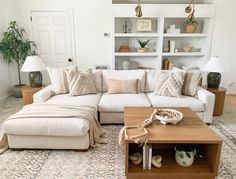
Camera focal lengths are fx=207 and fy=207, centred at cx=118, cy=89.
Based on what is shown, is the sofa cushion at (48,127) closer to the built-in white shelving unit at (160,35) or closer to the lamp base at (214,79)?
the lamp base at (214,79)

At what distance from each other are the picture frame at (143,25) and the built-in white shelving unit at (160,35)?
8 cm

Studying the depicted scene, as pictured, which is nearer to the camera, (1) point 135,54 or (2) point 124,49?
(1) point 135,54

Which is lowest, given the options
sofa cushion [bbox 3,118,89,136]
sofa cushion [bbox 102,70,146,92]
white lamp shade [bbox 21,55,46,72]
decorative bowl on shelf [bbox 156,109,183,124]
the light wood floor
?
the light wood floor

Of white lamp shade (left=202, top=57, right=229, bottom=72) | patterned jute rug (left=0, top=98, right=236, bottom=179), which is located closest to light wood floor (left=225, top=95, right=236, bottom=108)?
white lamp shade (left=202, top=57, right=229, bottom=72)

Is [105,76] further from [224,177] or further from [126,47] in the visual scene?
[224,177]

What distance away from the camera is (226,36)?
496cm

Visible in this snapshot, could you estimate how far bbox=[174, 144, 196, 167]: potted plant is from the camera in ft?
6.88

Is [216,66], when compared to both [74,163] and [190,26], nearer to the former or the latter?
[190,26]

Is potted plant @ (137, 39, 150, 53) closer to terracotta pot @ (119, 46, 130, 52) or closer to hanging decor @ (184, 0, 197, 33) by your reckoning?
terracotta pot @ (119, 46, 130, 52)

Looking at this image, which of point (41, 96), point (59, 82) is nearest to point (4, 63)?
point (59, 82)

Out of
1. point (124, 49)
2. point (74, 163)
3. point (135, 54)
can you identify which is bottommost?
point (74, 163)

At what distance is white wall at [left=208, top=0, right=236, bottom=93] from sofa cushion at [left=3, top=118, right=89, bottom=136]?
399cm

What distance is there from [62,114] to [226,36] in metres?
4.34

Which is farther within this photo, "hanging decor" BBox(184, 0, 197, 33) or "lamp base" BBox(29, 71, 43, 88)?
"hanging decor" BBox(184, 0, 197, 33)
